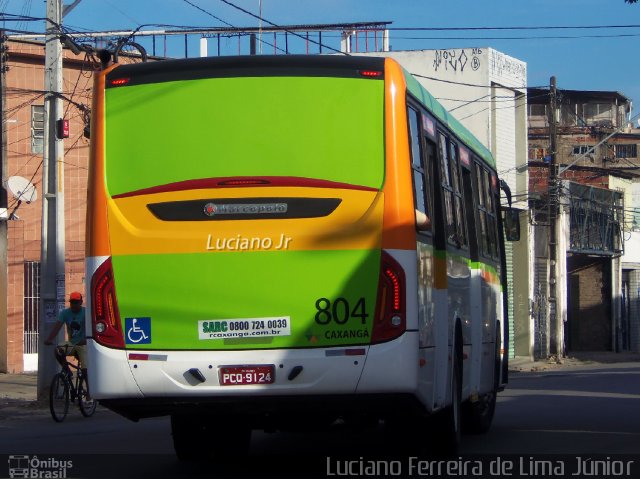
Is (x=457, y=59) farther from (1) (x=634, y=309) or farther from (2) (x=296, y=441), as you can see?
(2) (x=296, y=441)

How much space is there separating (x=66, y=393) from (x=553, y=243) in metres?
23.8

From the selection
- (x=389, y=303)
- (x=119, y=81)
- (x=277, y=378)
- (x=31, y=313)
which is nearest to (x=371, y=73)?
(x=389, y=303)

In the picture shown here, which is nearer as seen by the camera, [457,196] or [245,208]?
[245,208]

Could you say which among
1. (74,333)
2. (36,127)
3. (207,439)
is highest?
(36,127)

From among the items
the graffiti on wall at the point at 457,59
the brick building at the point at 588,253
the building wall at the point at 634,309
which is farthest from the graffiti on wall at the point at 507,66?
the building wall at the point at 634,309

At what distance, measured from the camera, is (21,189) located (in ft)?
86.7

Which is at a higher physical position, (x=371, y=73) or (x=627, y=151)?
(x=627, y=151)

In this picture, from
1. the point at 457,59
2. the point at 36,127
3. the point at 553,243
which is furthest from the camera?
the point at 457,59

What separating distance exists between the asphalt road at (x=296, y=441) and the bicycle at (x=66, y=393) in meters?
0.19

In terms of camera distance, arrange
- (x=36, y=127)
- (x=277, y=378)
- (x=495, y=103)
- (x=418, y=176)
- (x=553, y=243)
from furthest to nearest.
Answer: (x=495, y=103), (x=553, y=243), (x=36, y=127), (x=418, y=176), (x=277, y=378)

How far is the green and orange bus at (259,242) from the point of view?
28.5 feet

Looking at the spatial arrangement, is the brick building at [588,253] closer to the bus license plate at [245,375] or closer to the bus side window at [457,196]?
the bus side window at [457,196]

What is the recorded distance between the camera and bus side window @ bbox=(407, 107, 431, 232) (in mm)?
9125

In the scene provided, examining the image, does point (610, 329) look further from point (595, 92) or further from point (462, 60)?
point (595, 92)
